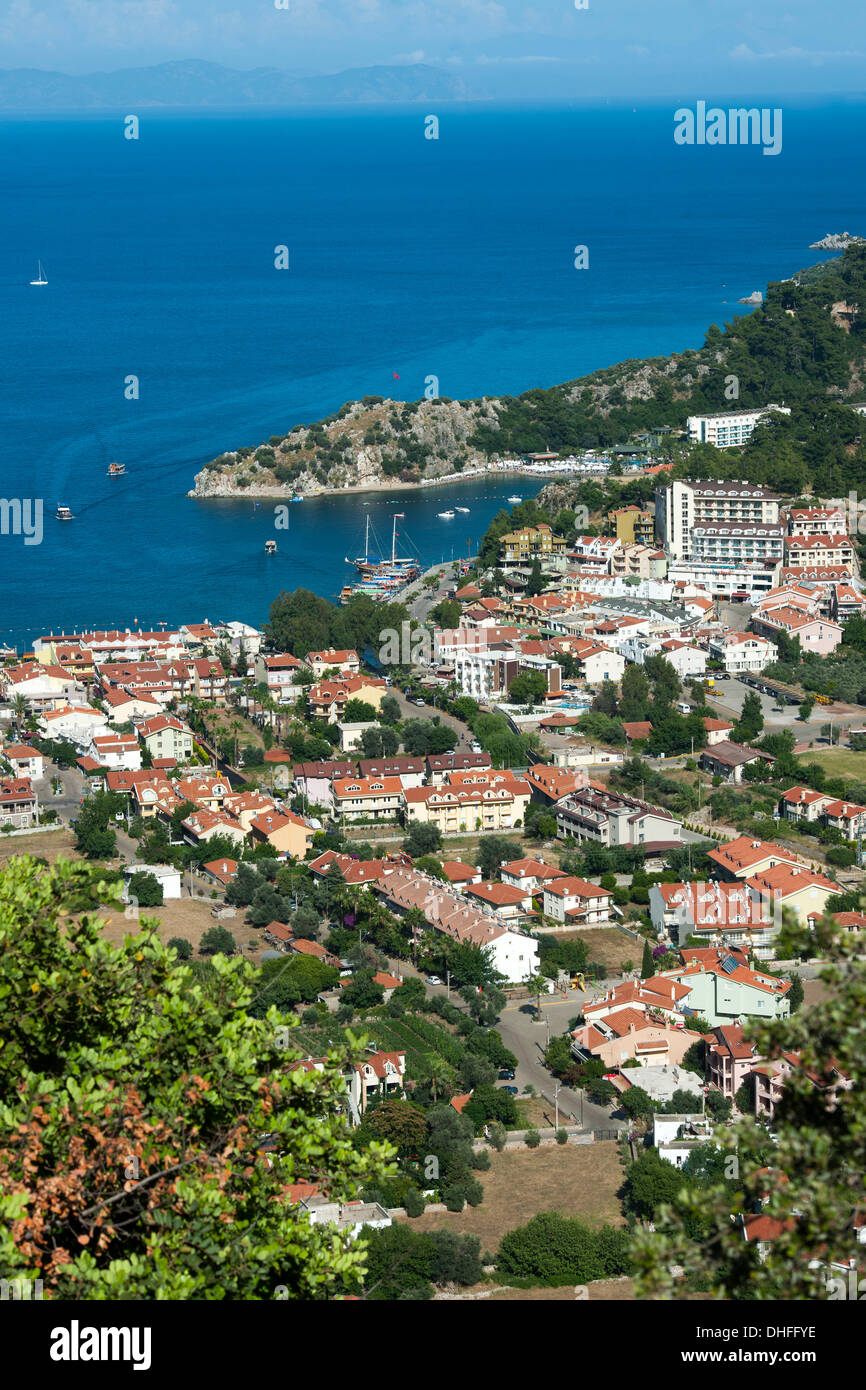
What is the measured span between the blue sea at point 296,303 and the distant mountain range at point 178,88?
172 feet

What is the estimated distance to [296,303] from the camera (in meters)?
65.4

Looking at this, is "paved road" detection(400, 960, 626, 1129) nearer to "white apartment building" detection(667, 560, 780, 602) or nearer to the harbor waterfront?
"white apartment building" detection(667, 560, 780, 602)

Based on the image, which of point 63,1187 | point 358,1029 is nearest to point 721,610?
point 358,1029

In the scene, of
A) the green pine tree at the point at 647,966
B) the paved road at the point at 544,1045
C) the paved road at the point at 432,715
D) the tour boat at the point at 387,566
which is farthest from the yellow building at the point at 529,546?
the paved road at the point at 544,1045

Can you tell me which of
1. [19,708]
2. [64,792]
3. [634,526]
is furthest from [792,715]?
[19,708]

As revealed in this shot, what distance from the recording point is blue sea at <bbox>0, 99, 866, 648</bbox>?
36031mm

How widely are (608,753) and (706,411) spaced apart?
1969 centimetres

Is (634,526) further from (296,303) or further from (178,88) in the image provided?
(178,88)

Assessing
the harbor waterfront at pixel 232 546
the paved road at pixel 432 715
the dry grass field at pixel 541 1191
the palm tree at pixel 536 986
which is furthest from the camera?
the harbor waterfront at pixel 232 546

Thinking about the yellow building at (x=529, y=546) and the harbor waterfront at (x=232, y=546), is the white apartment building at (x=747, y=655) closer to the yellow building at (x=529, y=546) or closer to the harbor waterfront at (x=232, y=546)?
the yellow building at (x=529, y=546)

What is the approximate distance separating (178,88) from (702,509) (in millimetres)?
172543

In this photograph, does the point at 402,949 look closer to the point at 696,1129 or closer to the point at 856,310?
the point at 696,1129

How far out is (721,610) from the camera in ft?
95.4

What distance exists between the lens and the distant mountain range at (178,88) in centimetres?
18712
